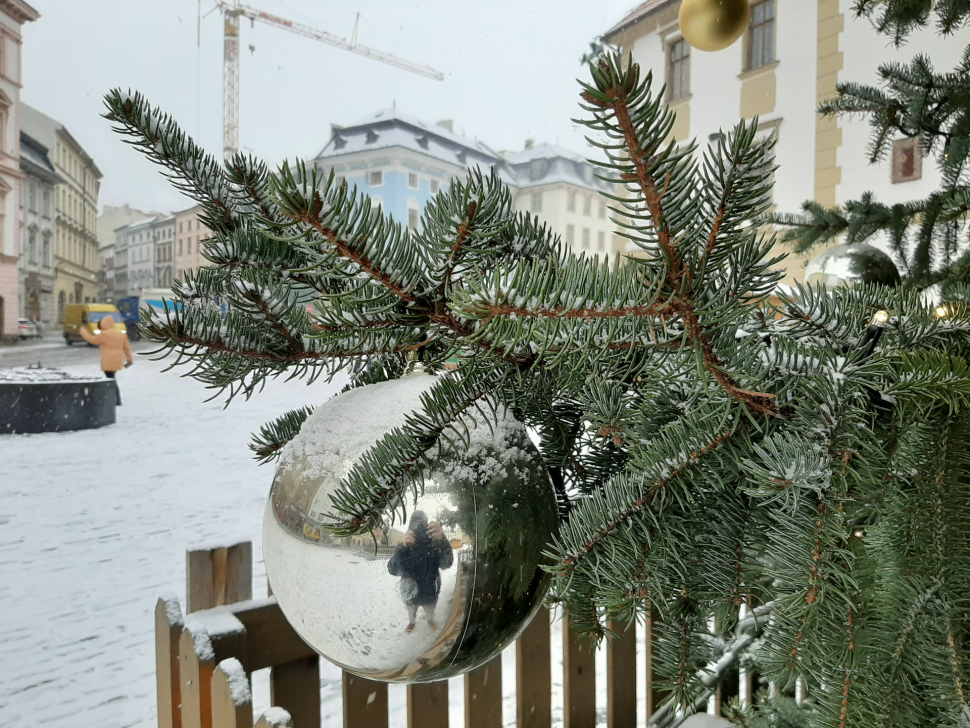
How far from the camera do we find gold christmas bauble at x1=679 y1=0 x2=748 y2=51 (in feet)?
1.38

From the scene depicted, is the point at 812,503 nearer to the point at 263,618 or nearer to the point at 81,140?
the point at 263,618

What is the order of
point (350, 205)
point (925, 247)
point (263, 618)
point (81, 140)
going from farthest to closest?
point (81, 140), point (925, 247), point (263, 618), point (350, 205)

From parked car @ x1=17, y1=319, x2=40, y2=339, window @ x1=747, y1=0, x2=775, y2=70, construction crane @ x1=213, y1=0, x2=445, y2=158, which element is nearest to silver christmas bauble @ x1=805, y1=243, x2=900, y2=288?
construction crane @ x1=213, y1=0, x2=445, y2=158

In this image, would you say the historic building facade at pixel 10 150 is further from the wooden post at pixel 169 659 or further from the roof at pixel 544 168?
the roof at pixel 544 168

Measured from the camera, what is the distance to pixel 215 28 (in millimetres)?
1676

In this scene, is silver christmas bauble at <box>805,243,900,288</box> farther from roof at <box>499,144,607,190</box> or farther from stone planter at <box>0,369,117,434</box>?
stone planter at <box>0,369,117,434</box>

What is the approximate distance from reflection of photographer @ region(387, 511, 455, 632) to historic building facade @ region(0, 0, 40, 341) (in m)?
1.48

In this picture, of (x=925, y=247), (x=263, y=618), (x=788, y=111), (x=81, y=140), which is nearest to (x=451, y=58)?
(x=81, y=140)

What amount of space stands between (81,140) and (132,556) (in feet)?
3.36

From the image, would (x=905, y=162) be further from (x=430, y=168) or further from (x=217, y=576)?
(x=217, y=576)

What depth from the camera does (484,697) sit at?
74 cm

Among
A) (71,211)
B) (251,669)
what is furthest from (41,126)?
(251,669)

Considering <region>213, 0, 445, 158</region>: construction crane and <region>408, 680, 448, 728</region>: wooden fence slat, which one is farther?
<region>213, 0, 445, 158</region>: construction crane

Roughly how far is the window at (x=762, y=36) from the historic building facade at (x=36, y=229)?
8.50ft
